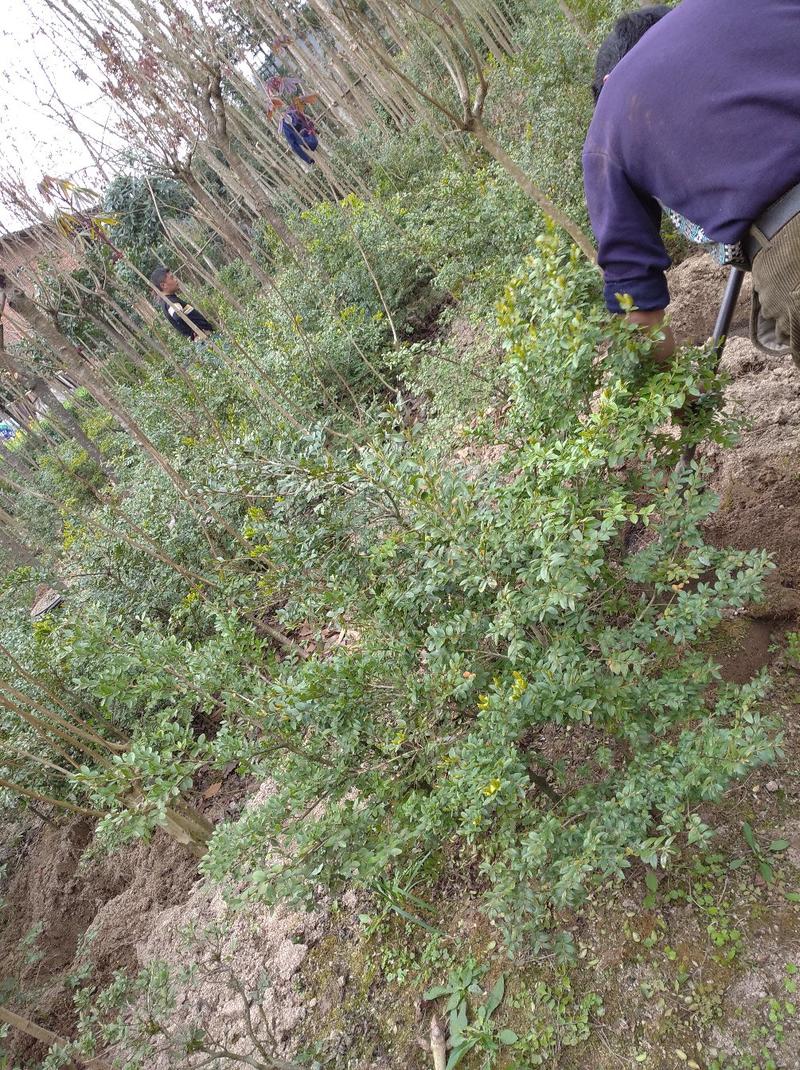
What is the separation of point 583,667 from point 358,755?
762 mm

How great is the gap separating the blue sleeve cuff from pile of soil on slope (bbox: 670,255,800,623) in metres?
0.53

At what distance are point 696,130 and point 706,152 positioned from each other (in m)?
0.05

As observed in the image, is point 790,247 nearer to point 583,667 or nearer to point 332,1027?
point 583,667

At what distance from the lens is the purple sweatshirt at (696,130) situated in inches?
50.4

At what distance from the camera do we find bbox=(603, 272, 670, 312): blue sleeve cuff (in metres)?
1.55

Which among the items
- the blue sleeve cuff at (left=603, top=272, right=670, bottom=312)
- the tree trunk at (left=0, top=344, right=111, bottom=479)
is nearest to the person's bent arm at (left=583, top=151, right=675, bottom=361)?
the blue sleeve cuff at (left=603, top=272, right=670, bottom=312)

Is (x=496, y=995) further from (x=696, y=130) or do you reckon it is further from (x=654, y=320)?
(x=696, y=130)

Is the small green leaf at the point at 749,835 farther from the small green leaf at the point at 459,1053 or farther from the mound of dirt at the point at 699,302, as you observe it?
the mound of dirt at the point at 699,302

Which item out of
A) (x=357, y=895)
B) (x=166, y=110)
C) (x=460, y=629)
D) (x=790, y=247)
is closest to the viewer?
(x=790, y=247)

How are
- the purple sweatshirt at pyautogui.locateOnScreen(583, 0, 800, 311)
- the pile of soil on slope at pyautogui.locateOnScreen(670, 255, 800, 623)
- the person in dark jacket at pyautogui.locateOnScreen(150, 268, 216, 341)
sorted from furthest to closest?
the person in dark jacket at pyautogui.locateOnScreen(150, 268, 216, 341)
the pile of soil on slope at pyautogui.locateOnScreen(670, 255, 800, 623)
the purple sweatshirt at pyautogui.locateOnScreen(583, 0, 800, 311)

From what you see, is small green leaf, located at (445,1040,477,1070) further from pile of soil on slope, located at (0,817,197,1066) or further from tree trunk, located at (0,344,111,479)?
tree trunk, located at (0,344,111,479)

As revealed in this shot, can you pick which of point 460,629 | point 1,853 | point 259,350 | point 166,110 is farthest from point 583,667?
point 166,110

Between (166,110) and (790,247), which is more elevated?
(166,110)

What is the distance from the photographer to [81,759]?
4141 millimetres
